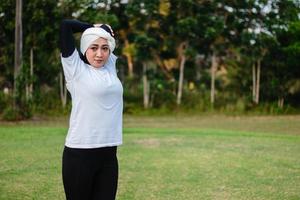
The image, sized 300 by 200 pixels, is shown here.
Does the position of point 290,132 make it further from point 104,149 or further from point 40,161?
point 104,149

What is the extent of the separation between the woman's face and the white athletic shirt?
67mm

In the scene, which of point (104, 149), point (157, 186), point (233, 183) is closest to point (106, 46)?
point (104, 149)

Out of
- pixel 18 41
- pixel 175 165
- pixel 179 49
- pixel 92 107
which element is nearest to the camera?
pixel 92 107

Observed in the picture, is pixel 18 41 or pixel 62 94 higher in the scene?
pixel 18 41

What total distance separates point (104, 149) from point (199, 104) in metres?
23.6

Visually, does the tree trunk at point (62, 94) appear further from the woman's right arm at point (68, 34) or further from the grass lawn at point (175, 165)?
the woman's right arm at point (68, 34)

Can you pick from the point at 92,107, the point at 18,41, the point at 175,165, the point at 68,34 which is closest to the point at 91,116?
the point at 92,107

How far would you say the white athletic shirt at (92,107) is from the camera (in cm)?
363

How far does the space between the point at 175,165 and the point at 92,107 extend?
644 centimetres

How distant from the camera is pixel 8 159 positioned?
1027 cm

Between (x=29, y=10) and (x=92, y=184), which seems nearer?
(x=92, y=184)

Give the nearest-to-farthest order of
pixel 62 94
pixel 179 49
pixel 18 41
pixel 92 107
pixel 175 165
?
1. pixel 92 107
2. pixel 175 165
3. pixel 18 41
4. pixel 62 94
5. pixel 179 49

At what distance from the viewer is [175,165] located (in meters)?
9.91

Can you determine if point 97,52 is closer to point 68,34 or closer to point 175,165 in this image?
point 68,34
